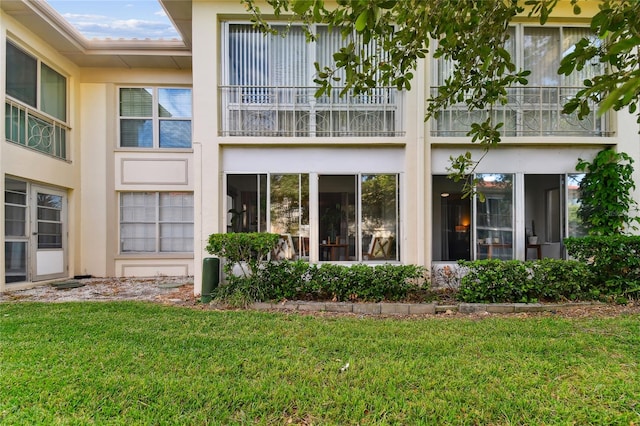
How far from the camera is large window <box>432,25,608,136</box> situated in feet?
24.6

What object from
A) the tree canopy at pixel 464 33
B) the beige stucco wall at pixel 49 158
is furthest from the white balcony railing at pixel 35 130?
the tree canopy at pixel 464 33

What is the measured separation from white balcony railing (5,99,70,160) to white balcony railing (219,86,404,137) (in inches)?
181

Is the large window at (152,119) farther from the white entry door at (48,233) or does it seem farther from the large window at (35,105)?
the white entry door at (48,233)

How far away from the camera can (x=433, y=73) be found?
294 inches

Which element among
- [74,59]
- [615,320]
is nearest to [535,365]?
[615,320]

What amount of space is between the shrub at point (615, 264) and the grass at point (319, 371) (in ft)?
4.03

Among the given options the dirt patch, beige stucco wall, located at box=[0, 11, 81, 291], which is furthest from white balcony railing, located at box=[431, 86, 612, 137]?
beige stucco wall, located at box=[0, 11, 81, 291]

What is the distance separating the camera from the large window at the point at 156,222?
9656mm

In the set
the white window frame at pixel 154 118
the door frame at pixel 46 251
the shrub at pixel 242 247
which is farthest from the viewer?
the white window frame at pixel 154 118

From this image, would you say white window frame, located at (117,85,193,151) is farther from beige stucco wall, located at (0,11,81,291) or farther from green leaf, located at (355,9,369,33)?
green leaf, located at (355,9,369,33)

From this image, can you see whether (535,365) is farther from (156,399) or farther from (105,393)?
(105,393)

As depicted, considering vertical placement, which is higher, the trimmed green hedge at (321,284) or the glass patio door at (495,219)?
the glass patio door at (495,219)

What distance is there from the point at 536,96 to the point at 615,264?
3.70m

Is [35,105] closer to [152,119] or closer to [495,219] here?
[152,119]
